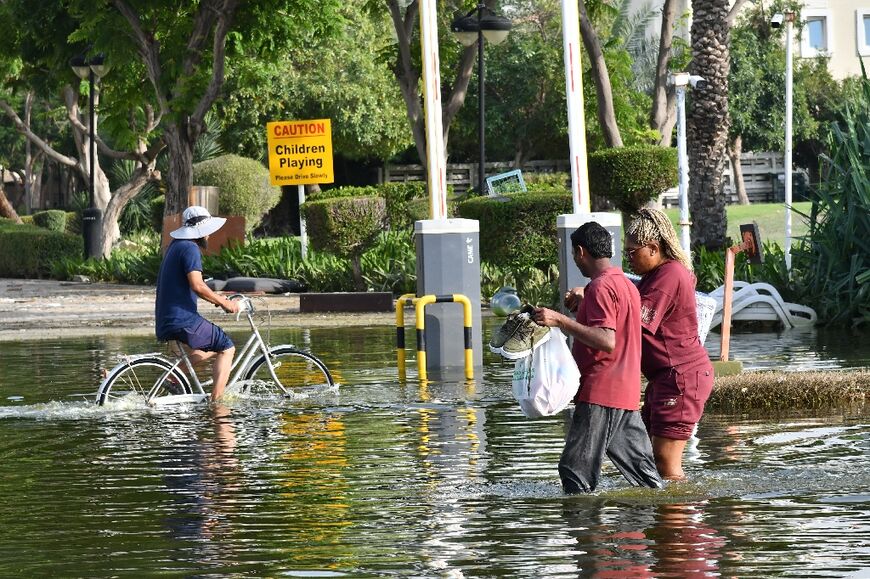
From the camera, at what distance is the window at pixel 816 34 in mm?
64062

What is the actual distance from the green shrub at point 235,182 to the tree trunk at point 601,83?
56.5ft

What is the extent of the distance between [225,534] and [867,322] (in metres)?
14.5

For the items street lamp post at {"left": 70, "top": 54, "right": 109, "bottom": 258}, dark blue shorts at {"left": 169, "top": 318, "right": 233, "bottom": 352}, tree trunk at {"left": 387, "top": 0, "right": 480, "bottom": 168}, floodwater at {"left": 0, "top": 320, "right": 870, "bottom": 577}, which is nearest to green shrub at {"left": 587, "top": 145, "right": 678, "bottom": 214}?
tree trunk at {"left": 387, "top": 0, "right": 480, "bottom": 168}

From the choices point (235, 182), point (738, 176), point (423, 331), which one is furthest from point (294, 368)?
point (738, 176)

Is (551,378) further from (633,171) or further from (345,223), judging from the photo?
(345,223)

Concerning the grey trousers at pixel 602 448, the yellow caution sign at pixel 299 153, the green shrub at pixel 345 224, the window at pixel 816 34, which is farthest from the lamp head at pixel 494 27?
the window at pixel 816 34

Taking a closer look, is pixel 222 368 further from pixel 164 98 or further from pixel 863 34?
pixel 863 34

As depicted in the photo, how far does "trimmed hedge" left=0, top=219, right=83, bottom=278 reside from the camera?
134 ft

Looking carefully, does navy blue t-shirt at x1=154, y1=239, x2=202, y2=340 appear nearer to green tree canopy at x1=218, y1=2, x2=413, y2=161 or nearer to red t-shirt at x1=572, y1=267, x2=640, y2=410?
red t-shirt at x1=572, y1=267, x2=640, y2=410

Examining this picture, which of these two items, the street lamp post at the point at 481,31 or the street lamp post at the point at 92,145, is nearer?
the street lamp post at the point at 481,31

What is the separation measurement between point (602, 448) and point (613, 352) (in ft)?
1.69

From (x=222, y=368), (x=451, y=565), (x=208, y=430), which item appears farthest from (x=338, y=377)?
(x=451, y=565)

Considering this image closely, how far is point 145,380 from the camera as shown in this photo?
14430mm

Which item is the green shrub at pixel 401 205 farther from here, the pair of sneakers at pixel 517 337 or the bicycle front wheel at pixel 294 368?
the pair of sneakers at pixel 517 337
